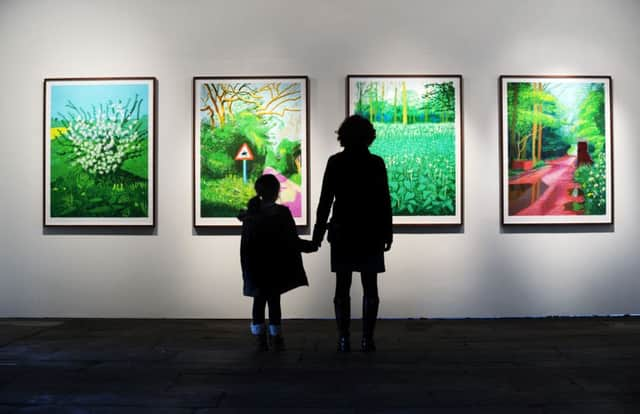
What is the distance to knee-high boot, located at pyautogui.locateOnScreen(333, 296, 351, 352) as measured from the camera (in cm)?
462

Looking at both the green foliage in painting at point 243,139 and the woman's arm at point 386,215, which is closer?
the woman's arm at point 386,215

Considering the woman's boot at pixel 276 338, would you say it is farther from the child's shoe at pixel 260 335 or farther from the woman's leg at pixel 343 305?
the woman's leg at pixel 343 305

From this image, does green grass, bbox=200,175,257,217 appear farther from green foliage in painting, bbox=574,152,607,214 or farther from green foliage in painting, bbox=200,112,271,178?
green foliage in painting, bbox=574,152,607,214

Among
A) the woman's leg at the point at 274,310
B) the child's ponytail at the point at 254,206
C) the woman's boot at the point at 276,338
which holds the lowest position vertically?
the woman's boot at the point at 276,338

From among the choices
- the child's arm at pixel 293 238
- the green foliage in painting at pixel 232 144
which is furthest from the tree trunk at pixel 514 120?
the child's arm at pixel 293 238

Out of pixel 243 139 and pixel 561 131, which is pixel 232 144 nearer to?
pixel 243 139

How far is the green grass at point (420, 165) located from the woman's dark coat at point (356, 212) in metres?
1.59

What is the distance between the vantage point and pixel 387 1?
623 centimetres

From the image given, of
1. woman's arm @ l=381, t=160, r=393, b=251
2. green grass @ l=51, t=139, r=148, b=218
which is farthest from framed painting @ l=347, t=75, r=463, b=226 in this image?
green grass @ l=51, t=139, r=148, b=218

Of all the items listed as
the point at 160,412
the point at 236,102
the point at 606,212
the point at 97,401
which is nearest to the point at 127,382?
the point at 97,401

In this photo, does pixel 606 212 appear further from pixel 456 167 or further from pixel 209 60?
pixel 209 60

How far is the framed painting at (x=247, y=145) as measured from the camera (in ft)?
20.3

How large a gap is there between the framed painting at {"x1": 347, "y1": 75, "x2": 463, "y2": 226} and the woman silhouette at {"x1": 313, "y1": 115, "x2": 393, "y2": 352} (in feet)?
5.17

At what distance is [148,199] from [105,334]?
50.8 inches
